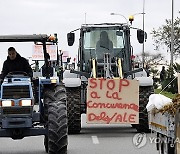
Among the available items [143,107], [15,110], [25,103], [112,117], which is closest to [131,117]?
[112,117]

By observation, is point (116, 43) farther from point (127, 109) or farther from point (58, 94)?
point (58, 94)

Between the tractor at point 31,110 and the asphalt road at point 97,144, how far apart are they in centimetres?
166

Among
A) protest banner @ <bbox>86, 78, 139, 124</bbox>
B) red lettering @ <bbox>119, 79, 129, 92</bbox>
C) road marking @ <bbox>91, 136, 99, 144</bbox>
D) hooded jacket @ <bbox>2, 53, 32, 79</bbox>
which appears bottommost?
road marking @ <bbox>91, 136, 99, 144</bbox>

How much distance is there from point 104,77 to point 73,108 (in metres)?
1.39

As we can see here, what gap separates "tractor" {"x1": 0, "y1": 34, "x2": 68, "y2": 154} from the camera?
12828 mm

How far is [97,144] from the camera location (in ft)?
53.5

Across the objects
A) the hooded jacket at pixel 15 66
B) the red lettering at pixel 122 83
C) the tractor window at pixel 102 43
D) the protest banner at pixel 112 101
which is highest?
the tractor window at pixel 102 43

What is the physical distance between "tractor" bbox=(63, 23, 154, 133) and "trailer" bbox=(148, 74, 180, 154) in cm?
588

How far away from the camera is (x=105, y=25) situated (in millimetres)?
20344

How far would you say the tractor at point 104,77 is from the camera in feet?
58.0

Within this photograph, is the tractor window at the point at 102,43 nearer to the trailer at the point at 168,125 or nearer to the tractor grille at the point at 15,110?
the tractor grille at the point at 15,110

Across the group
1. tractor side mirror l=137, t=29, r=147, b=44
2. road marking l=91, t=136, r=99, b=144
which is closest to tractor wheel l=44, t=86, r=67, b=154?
road marking l=91, t=136, r=99, b=144

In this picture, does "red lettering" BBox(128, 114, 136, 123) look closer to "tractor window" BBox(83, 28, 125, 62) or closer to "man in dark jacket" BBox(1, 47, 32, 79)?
"tractor window" BBox(83, 28, 125, 62)

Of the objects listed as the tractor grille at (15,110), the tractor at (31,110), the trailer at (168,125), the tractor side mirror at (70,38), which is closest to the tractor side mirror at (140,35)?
the tractor side mirror at (70,38)
